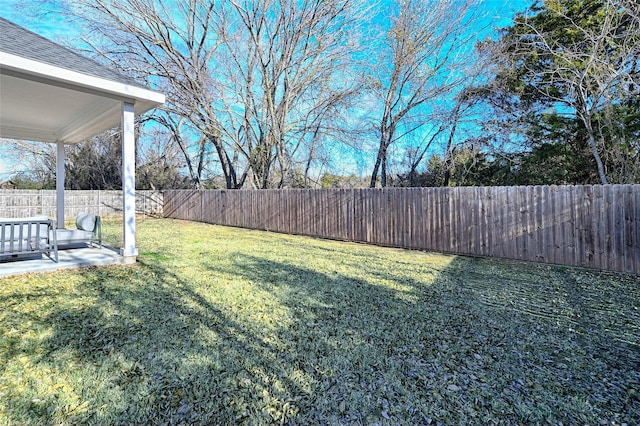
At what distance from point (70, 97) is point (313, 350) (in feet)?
19.9

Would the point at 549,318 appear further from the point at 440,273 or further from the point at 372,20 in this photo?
the point at 372,20

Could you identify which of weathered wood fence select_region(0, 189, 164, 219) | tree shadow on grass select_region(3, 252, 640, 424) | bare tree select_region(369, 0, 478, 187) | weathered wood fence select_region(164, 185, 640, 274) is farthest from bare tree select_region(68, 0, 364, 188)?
tree shadow on grass select_region(3, 252, 640, 424)

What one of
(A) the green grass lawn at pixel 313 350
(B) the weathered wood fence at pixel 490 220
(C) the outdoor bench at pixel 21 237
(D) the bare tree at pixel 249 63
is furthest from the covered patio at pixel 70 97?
(D) the bare tree at pixel 249 63

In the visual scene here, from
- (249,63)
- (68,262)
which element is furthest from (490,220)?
(249,63)

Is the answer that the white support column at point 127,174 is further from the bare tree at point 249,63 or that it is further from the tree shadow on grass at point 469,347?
the bare tree at point 249,63

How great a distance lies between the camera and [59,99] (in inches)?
216

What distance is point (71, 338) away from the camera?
8.62 feet

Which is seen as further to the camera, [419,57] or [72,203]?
[72,203]

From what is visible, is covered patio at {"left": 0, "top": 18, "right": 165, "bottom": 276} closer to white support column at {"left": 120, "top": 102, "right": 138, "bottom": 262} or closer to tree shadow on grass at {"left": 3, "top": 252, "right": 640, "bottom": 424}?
white support column at {"left": 120, "top": 102, "right": 138, "bottom": 262}

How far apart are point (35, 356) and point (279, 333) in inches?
73.7

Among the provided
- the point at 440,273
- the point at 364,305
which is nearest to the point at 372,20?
the point at 440,273

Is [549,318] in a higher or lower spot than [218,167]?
lower

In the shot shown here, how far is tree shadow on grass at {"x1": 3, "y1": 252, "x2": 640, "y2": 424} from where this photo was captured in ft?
6.12

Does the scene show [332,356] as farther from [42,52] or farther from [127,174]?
[42,52]
